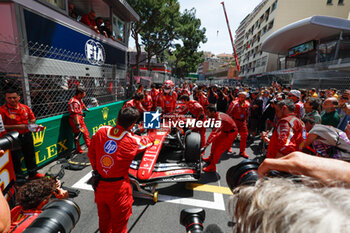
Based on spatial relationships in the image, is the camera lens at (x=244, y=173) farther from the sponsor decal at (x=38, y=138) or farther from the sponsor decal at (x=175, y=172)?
the sponsor decal at (x=38, y=138)

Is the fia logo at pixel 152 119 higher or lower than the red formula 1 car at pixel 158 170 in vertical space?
higher

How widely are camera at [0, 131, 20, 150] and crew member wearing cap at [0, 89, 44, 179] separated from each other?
87cm

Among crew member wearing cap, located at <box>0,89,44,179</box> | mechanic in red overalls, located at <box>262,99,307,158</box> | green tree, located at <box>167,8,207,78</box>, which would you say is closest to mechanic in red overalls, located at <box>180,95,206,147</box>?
mechanic in red overalls, located at <box>262,99,307,158</box>

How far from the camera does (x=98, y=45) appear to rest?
22.4 ft

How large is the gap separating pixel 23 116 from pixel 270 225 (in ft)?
13.6

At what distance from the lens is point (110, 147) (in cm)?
185

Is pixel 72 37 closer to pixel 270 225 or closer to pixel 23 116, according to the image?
pixel 23 116

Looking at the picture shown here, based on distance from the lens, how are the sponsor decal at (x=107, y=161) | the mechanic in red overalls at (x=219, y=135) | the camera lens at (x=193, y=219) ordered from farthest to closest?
the mechanic in red overalls at (x=219, y=135) < the sponsor decal at (x=107, y=161) < the camera lens at (x=193, y=219)

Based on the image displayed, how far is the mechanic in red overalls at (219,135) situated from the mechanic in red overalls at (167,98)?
8.79 feet

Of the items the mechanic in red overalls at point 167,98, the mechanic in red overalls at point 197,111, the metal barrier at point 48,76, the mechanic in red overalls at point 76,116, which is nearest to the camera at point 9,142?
the metal barrier at point 48,76

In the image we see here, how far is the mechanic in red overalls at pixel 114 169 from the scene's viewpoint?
1836mm

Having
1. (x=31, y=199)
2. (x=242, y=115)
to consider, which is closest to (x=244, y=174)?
(x=31, y=199)

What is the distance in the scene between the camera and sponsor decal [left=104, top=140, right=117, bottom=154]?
6.01ft

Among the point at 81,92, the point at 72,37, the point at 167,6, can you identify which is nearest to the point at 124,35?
Answer: the point at 72,37
